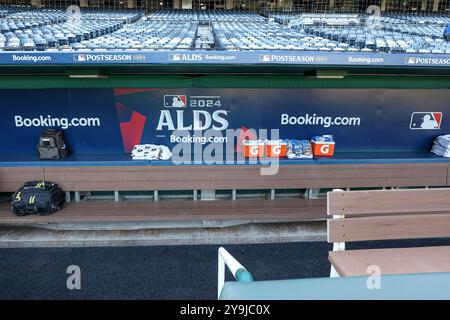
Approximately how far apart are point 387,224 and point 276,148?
2.16 metres

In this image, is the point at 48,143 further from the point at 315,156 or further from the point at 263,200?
Answer: the point at 315,156

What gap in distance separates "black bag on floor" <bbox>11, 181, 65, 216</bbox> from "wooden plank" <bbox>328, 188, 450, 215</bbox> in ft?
9.26

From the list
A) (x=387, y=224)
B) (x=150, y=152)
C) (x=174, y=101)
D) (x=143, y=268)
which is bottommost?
(x=143, y=268)

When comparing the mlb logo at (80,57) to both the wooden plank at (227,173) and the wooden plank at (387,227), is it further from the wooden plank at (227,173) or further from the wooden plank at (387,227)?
the wooden plank at (387,227)

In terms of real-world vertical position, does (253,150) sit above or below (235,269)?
below

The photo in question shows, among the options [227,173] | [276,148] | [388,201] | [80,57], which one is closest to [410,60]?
[276,148]

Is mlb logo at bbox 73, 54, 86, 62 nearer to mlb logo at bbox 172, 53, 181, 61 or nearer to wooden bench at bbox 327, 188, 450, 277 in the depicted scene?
mlb logo at bbox 172, 53, 181, 61

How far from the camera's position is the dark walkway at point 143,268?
2.96m

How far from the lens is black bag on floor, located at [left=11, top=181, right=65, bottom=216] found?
360 cm

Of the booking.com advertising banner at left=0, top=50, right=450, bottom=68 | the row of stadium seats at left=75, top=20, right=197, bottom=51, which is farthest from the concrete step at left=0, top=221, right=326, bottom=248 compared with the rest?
the row of stadium seats at left=75, top=20, right=197, bottom=51

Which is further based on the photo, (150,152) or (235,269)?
(150,152)

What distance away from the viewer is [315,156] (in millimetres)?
4137

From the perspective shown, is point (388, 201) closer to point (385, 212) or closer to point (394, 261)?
point (385, 212)

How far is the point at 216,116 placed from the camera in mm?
4227
